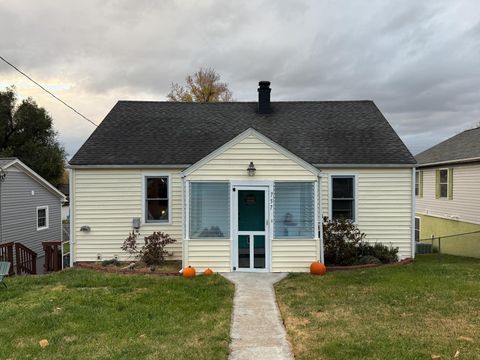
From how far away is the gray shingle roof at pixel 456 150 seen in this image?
698 inches

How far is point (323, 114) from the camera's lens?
14.8m

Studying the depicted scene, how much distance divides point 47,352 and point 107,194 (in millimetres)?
7395

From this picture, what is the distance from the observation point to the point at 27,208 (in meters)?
20.8

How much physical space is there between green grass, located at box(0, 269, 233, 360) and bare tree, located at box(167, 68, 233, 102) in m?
28.2

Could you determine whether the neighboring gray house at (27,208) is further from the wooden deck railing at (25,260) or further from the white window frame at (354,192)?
the white window frame at (354,192)

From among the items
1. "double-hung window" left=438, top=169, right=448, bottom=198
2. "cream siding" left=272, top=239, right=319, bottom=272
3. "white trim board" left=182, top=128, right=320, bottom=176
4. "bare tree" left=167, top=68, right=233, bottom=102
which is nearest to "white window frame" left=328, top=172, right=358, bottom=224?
"white trim board" left=182, top=128, right=320, bottom=176

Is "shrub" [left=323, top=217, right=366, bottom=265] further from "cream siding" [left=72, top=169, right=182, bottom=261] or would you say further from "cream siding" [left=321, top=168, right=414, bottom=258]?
"cream siding" [left=72, top=169, right=182, bottom=261]

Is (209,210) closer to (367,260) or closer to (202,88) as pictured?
(367,260)

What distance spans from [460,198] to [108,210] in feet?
49.1

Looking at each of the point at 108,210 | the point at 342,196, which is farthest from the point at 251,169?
the point at 108,210

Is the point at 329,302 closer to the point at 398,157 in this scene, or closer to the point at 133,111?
the point at 398,157

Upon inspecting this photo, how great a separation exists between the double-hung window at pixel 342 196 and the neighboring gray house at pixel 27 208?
48.0ft

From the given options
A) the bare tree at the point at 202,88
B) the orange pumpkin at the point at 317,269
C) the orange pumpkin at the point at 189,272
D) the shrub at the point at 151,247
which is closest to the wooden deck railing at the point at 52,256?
the shrub at the point at 151,247

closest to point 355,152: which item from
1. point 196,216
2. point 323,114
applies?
point 323,114
